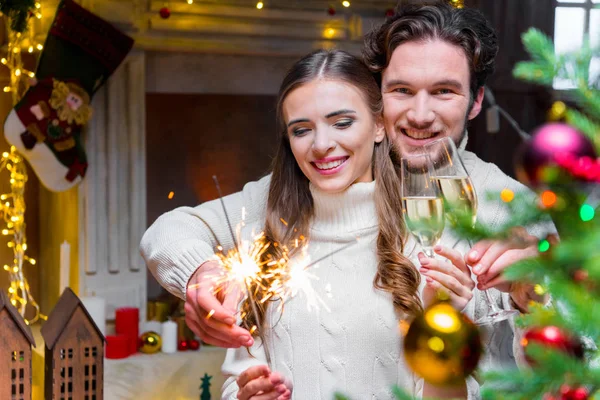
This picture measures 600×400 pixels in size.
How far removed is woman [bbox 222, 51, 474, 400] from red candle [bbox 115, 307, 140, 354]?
4.90ft

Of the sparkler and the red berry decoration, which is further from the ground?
the sparkler

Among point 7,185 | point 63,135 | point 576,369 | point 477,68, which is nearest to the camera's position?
point 576,369

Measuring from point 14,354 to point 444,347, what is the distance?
3.09ft

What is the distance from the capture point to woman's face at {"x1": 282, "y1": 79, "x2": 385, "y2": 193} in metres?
1.34

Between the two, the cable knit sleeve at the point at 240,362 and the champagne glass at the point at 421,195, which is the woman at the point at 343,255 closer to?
the cable knit sleeve at the point at 240,362

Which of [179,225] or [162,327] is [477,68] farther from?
[162,327]

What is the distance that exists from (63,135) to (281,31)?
3.03ft

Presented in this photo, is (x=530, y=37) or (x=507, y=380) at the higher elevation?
(x=530, y=37)

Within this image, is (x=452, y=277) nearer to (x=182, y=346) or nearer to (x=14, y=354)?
(x=14, y=354)

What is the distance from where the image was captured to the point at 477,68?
4.42ft

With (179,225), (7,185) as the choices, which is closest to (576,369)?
(179,225)

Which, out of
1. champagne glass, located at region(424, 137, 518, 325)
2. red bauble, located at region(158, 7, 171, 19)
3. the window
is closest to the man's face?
champagne glass, located at region(424, 137, 518, 325)

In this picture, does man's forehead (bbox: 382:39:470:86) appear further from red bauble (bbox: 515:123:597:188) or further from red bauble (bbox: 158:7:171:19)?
red bauble (bbox: 158:7:171:19)

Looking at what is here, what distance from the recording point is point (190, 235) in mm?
1427
